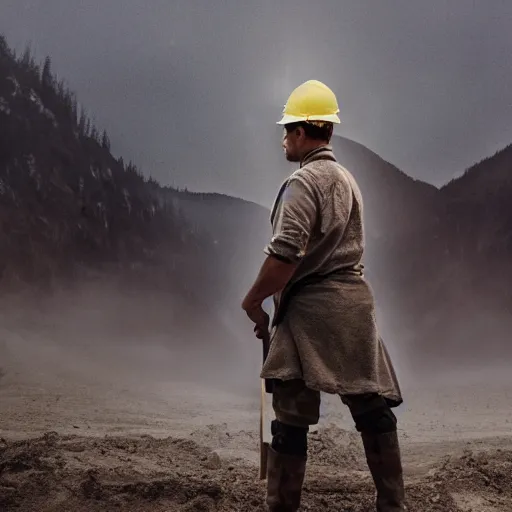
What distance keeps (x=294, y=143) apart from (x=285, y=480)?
3.29 ft

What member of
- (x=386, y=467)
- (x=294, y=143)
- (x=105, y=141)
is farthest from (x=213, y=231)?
(x=386, y=467)

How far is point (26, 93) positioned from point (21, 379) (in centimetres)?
198

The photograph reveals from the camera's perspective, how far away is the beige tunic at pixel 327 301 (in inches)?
73.7

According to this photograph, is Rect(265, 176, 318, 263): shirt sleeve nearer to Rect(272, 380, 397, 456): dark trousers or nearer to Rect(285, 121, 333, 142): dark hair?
Rect(285, 121, 333, 142): dark hair

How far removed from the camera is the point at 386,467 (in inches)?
75.4

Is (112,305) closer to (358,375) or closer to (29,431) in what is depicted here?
(29,431)

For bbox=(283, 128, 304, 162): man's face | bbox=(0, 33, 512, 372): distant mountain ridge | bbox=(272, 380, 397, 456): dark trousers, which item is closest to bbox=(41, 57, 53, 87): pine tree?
bbox=(0, 33, 512, 372): distant mountain ridge

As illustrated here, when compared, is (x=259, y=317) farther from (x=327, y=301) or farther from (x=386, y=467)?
(x=386, y=467)

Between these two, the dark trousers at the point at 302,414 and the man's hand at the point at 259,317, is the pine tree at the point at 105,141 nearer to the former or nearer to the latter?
the man's hand at the point at 259,317

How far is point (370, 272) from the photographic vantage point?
497cm

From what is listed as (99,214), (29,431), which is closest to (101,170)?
(99,214)

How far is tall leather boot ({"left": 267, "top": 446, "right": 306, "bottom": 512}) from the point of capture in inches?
74.7

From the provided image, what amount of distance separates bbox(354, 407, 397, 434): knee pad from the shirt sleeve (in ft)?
1.67

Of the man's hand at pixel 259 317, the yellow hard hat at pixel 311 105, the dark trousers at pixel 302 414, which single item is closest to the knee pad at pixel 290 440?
the dark trousers at pixel 302 414
